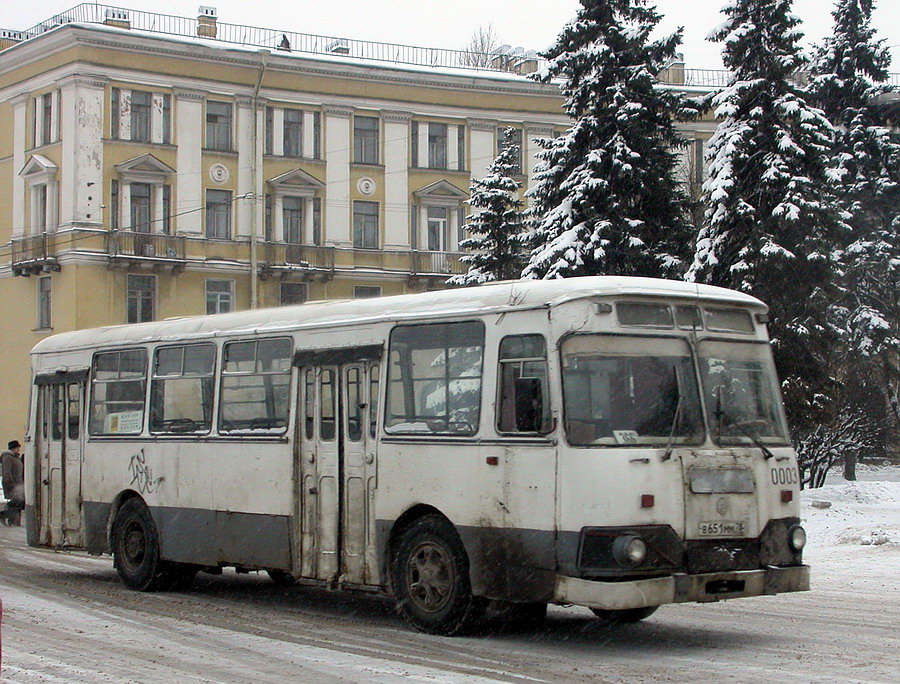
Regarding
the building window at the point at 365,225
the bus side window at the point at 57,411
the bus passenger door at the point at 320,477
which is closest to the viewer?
the bus passenger door at the point at 320,477

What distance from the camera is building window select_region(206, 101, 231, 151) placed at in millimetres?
51875

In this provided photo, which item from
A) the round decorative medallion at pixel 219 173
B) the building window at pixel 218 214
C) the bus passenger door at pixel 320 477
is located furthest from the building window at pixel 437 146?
the bus passenger door at pixel 320 477

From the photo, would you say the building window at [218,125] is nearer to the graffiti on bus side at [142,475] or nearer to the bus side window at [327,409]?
the graffiti on bus side at [142,475]

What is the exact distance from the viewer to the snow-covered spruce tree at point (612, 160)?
30031 millimetres

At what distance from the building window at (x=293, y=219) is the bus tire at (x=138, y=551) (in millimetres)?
37809

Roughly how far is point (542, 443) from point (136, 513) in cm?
673

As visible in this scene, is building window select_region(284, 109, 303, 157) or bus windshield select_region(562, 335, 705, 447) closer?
bus windshield select_region(562, 335, 705, 447)

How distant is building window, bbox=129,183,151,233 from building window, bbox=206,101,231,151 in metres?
2.97

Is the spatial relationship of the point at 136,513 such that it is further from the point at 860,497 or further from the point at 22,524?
the point at 860,497

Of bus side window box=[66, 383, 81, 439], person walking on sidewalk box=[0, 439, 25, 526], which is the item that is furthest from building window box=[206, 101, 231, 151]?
bus side window box=[66, 383, 81, 439]

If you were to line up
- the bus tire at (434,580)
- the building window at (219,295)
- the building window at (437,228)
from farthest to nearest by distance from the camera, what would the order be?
the building window at (437,228), the building window at (219,295), the bus tire at (434,580)

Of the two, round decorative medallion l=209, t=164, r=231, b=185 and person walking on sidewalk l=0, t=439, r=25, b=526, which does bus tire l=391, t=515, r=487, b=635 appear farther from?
round decorative medallion l=209, t=164, r=231, b=185

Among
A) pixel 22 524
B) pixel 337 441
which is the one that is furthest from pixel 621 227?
→ pixel 337 441

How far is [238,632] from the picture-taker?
39.8 feet
